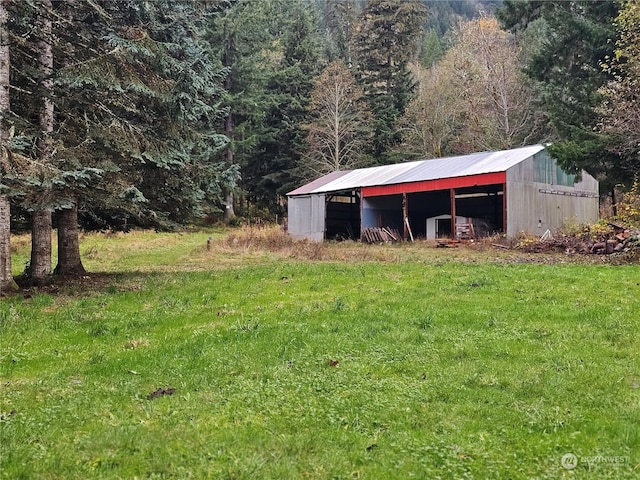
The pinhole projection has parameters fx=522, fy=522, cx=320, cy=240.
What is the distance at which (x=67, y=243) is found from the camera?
11.6 meters

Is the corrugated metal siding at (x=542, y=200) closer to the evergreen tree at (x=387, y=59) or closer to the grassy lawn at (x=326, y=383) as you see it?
the grassy lawn at (x=326, y=383)

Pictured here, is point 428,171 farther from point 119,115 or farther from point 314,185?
point 119,115

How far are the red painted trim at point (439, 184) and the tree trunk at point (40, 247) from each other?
1700cm

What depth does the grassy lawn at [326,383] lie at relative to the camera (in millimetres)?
3396

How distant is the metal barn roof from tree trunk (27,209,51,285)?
17.2m

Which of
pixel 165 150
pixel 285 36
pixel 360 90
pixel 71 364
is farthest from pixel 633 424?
pixel 285 36

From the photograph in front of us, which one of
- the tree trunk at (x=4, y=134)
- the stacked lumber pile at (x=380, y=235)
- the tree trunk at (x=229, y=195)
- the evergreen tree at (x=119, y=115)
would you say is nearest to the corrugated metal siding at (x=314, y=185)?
the stacked lumber pile at (x=380, y=235)

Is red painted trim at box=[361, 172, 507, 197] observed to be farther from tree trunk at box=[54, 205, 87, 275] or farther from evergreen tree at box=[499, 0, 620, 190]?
tree trunk at box=[54, 205, 87, 275]

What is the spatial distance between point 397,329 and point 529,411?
2618 millimetres

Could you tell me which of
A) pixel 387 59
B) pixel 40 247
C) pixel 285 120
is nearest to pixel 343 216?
pixel 285 120

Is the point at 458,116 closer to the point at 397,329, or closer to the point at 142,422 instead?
the point at 397,329

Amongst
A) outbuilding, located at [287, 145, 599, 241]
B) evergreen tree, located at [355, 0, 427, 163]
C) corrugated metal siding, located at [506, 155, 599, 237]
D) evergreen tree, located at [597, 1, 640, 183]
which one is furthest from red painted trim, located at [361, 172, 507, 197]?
evergreen tree, located at [355, 0, 427, 163]

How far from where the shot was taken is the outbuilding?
875 inches

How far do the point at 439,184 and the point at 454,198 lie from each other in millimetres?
950
